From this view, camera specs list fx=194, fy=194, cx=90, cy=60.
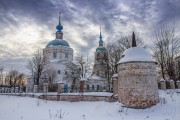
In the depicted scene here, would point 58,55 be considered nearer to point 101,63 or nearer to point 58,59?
point 58,59

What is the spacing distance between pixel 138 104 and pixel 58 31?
3196 centimetres

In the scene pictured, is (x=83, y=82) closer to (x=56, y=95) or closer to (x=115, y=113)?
(x=56, y=95)

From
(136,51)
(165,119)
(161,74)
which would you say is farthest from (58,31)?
(165,119)

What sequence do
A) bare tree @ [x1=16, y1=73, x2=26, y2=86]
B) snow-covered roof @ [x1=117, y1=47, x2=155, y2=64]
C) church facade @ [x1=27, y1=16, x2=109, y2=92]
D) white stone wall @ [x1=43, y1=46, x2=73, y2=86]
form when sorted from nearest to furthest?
snow-covered roof @ [x1=117, y1=47, x2=155, y2=64] < church facade @ [x1=27, y1=16, x2=109, y2=92] < white stone wall @ [x1=43, y1=46, x2=73, y2=86] < bare tree @ [x1=16, y1=73, x2=26, y2=86]

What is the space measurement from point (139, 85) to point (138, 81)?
276 millimetres

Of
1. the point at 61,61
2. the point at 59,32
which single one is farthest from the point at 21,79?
the point at 61,61

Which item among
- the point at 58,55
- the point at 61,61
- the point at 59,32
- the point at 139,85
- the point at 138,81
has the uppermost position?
the point at 59,32

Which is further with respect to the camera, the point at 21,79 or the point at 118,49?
the point at 21,79

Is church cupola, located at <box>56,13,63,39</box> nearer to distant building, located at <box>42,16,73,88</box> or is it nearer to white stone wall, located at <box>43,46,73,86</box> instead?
distant building, located at <box>42,16,73,88</box>

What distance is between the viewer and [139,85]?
13039 millimetres

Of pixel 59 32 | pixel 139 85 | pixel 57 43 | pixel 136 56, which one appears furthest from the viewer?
pixel 59 32

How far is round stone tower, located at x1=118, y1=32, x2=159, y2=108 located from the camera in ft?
42.3

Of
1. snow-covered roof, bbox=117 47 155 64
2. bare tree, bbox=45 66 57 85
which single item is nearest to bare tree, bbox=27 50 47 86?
bare tree, bbox=45 66 57 85

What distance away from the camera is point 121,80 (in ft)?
45.9
